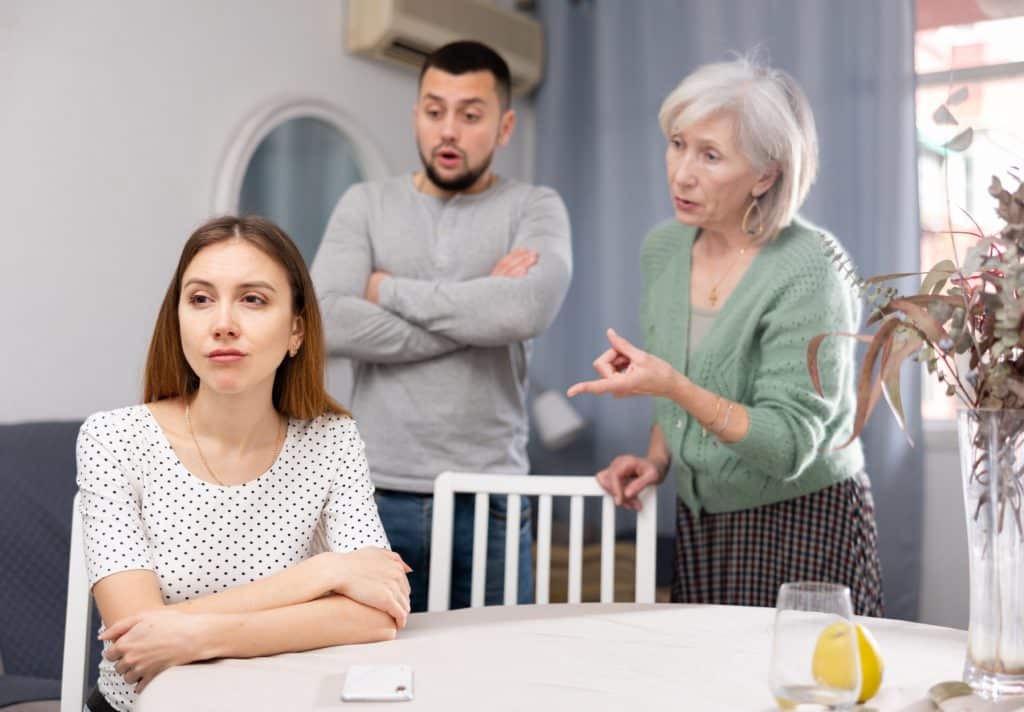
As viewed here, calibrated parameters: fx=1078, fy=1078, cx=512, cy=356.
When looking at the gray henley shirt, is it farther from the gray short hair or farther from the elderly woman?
the gray short hair

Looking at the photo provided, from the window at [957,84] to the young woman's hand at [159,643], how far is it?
2446mm

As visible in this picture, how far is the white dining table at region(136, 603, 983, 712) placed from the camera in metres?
1.07

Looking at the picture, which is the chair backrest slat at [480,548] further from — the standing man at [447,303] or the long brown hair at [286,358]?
the long brown hair at [286,358]

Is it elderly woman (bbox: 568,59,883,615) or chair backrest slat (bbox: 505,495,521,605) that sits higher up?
elderly woman (bbox: 568,59,883,615)

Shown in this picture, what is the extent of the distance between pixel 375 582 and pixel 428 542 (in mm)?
753

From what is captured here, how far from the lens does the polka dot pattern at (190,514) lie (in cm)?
135

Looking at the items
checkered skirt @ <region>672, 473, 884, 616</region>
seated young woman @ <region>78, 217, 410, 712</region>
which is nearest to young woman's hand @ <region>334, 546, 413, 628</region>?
seated young woman @ <region>78, 217, 410, 712</region>

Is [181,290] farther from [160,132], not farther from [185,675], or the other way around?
[160,132]

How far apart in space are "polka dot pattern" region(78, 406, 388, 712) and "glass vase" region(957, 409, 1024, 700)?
30.3 inches

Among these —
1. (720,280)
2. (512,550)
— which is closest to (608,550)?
(512,550)

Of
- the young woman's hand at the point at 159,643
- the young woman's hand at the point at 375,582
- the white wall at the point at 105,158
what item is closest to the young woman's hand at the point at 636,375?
the young woman's hand at the point at 375,582

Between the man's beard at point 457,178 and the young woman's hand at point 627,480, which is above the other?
the man's beard at point 457,178

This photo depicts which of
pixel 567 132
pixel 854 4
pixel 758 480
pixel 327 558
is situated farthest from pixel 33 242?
pixel 854 4

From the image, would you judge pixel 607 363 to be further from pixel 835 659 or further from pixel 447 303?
pixel 835 659
